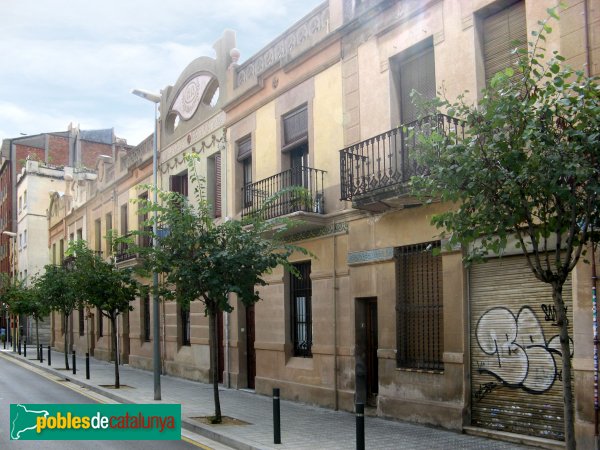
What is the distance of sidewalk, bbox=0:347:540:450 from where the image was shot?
977 centimetres

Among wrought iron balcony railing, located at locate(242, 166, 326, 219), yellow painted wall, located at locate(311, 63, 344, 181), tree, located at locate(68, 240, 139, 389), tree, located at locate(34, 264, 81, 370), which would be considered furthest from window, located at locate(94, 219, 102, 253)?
yellow painted wall, located at locate(311, 63, 344, 181)

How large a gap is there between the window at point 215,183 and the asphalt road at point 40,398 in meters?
6.35

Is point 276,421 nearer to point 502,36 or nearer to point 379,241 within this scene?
point 379,241

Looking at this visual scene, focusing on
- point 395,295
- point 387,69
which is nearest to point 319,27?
point 387,69

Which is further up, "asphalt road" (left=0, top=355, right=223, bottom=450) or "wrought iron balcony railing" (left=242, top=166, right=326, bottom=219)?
"wrought iron balcony railing" (left=242, top=166, right=326, bottom=219)

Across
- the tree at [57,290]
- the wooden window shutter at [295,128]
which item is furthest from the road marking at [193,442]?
the tree at [57,290]

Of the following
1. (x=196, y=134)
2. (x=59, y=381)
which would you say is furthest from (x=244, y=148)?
(x=59, y=381)

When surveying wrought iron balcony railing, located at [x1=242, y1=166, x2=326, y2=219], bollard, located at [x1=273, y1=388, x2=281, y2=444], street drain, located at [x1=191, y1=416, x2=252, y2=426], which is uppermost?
wrought iron balcony railing, located at [x1=242, y1=166, x2=326, y2=219]

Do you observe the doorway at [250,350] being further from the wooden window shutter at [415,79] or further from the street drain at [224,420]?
the wooden window shutter at [415,79]

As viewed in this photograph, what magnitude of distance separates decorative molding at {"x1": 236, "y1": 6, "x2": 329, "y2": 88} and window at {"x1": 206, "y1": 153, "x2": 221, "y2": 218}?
2.58 metres

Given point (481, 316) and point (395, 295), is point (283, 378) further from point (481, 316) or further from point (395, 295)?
point (481, 316)

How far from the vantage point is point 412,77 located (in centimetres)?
1248

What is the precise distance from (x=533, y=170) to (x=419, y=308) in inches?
241

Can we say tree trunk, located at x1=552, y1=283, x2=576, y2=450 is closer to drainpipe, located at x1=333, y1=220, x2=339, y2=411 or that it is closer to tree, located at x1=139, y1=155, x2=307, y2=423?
tree, located at x1=139, y1=155, x2=307, y2=423
